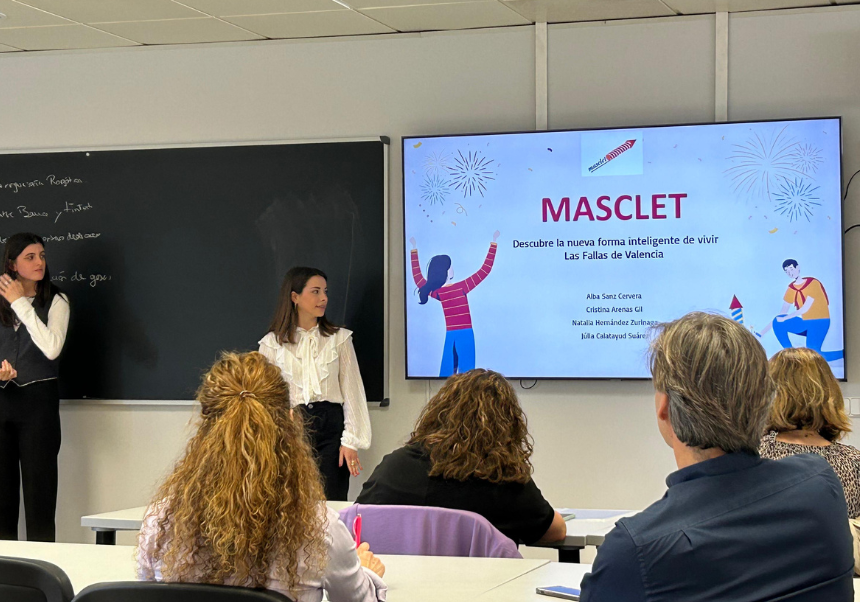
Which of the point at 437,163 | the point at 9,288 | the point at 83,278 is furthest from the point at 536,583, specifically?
the point at 83,278

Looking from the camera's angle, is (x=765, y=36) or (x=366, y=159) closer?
(x=765, y=36)

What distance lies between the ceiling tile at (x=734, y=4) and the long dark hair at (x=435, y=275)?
1582 mm

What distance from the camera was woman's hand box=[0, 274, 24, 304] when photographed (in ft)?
16.6

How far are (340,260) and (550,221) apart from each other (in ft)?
3.57

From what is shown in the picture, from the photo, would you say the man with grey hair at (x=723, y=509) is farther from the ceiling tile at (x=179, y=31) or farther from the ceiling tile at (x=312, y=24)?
the ceiling tile at (x=179, y=31)

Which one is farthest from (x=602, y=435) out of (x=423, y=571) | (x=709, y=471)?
(x=709, y=471)

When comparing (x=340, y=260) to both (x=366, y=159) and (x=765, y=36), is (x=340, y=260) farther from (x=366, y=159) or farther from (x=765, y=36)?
(x=765, y=36)

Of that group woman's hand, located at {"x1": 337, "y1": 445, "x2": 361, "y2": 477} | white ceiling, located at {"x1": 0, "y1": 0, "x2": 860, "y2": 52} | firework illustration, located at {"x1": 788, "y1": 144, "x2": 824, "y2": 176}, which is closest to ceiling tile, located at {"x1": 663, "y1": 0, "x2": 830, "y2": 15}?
white ceiling, located at {"x1": 0, "y1": 0, "x2": 860, "y2": 52}

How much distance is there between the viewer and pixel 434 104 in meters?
5.03

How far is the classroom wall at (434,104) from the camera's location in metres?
4.60

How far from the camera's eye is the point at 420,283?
4926mm

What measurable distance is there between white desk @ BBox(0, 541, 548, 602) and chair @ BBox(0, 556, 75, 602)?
0.38 meters

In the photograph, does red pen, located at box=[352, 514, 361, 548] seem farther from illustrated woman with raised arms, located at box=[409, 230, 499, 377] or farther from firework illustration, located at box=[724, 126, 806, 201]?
firework illustration, located at box=[724, 126, 806, 201]

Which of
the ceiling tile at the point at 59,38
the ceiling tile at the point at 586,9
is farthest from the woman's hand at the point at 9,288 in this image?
the ceiling tile at the point at 586,9
